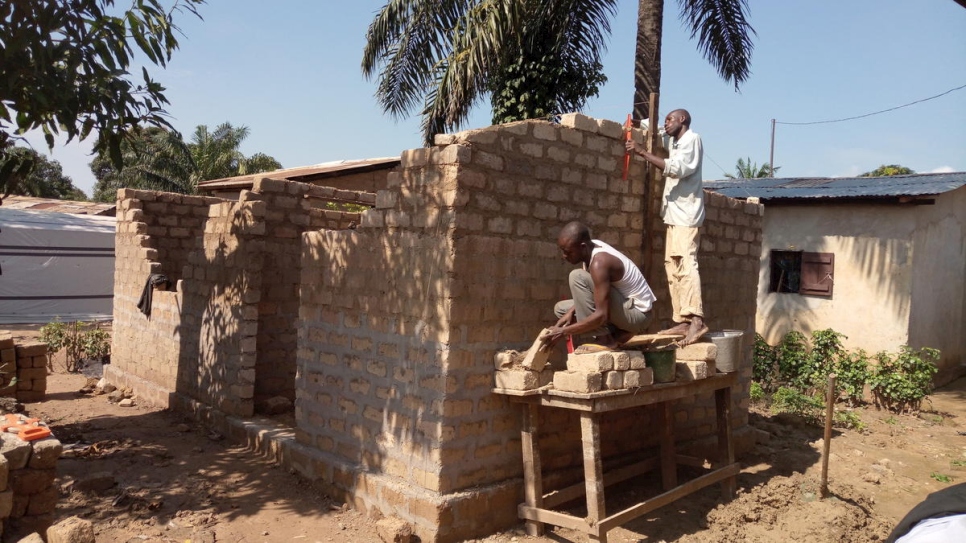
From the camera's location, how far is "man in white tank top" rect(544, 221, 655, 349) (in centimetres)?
441

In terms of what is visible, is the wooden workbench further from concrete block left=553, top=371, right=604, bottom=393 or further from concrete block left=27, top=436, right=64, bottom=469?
concrete block left=27, top=436, right=64, bottom=469

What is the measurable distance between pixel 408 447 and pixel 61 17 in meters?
3.73

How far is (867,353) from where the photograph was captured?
10.7 metres

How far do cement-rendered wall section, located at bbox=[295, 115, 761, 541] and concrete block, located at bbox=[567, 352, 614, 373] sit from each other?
62cm

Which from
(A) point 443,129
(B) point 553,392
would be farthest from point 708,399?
(A) point 443,129

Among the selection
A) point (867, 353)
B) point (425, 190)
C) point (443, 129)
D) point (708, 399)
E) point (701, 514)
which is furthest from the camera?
point (443, 129)

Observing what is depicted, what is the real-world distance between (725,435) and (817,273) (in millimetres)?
6677

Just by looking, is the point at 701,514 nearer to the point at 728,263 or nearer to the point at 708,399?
the point at 708,399

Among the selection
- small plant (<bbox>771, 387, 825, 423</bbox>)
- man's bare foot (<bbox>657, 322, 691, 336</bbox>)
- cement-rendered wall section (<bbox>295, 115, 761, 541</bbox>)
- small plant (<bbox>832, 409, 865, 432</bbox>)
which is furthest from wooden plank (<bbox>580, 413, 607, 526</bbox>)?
small plant (<bbox>832, 409, 865, 432</bbox>)

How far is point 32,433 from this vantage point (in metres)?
4.26

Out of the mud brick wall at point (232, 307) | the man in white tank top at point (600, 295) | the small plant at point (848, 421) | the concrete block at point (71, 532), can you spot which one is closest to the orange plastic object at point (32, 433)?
the concrete block at point (71, 532)

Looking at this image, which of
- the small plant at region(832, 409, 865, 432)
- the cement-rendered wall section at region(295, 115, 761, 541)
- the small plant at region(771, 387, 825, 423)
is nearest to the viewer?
the cement-rendered wall section at region(295, 115, 761, 541)

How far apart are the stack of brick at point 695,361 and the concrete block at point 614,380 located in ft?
2.63

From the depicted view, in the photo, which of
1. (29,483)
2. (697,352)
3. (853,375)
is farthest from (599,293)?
(853,375)
